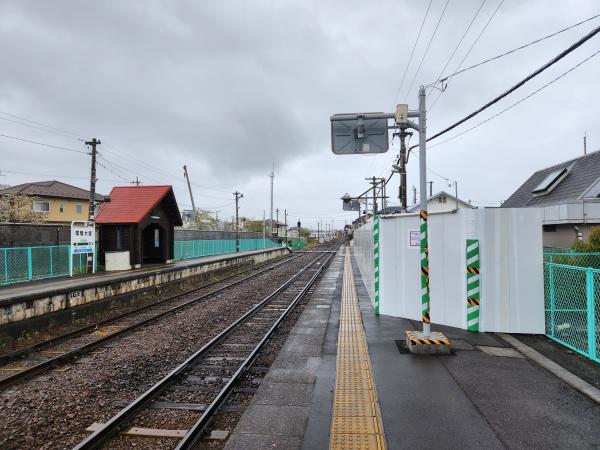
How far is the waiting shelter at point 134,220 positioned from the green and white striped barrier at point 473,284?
16233 mm

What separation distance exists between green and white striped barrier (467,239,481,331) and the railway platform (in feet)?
1.55

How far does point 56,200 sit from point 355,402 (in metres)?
42.2

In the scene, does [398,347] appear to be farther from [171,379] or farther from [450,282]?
[171,379]

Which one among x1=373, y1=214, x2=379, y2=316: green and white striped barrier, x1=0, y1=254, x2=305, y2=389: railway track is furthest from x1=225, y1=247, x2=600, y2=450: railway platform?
x1=0, y1=254, x2=305, y2=389: railway track

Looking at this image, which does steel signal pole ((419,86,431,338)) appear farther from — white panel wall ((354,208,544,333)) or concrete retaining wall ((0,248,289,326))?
concrete retaining wall ((0,248,289,326))

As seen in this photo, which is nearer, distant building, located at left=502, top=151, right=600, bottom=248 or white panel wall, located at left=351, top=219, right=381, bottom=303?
white panel wall, located at left=351, top=219, right=381, bottom=303

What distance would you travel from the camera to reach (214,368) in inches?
253

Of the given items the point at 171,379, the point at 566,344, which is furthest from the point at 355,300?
the point at 171,379

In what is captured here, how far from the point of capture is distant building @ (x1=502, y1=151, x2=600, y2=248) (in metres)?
15.9

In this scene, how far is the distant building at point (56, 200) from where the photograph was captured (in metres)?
36.5

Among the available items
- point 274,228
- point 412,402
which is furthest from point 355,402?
point 274,228

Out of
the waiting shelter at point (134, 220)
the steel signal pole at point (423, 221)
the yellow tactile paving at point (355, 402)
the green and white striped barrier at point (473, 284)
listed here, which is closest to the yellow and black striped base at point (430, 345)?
the steel signal pole at point (423, 221)

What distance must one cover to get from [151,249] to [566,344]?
Result: 22343 mm

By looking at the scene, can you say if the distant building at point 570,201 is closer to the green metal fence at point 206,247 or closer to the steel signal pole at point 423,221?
the steel signal pole at point 423,221
